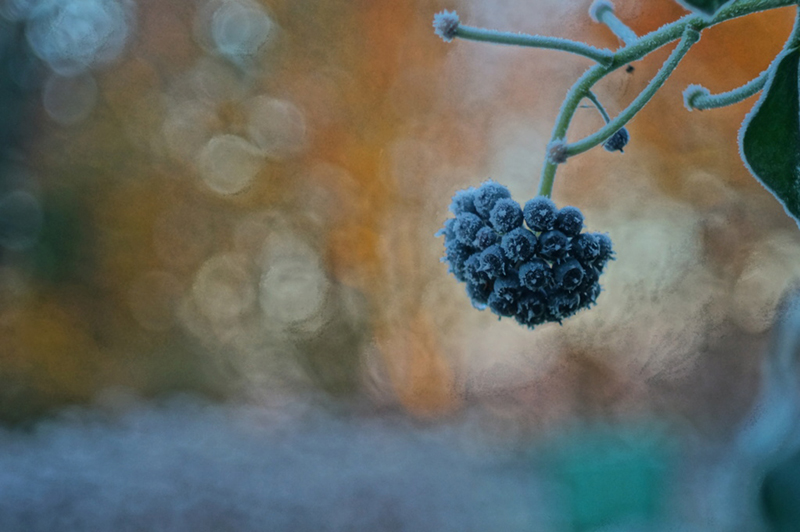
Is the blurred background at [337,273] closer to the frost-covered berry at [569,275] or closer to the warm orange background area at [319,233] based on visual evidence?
the warm orange background area at [319,233]

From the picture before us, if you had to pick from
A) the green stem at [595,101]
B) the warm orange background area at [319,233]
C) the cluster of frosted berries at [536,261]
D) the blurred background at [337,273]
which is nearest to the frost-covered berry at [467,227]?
the cluster of frosted berries at [536,261]

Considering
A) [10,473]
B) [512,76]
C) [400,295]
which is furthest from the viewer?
[400,295]

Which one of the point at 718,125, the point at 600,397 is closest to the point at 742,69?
the point at 718,125

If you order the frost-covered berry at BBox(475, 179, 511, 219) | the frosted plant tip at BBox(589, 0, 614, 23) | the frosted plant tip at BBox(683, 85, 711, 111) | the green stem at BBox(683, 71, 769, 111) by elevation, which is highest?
the frosted plant tip at BBox(589, 0, 614, 23)

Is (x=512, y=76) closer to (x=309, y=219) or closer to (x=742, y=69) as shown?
(x=742, y=69)

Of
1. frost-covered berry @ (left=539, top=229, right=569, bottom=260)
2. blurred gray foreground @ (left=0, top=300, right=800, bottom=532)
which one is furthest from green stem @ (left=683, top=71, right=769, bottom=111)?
blurred gray foreground @ (left=0, top=300, right=800, bottom=532)

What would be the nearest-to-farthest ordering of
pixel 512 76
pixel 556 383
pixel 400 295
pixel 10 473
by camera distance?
pixel 10 473 → pixel 512 76 → pixel 556 383 → pixel 400 295

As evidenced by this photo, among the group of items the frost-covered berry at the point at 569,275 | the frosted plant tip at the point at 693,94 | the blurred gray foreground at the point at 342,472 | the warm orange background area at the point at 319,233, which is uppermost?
the warm orange background area at the point at 319,233

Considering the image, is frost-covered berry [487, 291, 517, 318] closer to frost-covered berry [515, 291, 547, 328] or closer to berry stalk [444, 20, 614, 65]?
frost-covered berry [515, 291, 547, 328]
